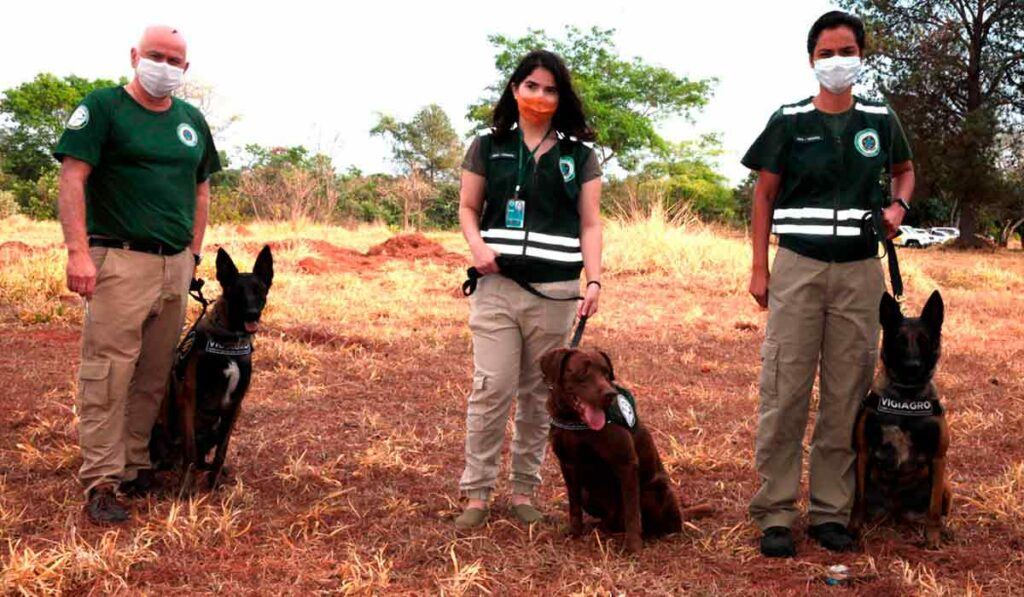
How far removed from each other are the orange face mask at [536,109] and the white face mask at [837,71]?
3.49 ft

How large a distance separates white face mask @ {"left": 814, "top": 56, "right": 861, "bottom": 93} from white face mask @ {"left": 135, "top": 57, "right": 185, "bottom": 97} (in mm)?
2682

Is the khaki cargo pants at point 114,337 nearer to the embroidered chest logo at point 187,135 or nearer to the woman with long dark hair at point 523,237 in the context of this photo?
the embroidered chest logo at point 187,135

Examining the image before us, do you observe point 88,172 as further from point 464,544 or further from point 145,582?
point 464,544

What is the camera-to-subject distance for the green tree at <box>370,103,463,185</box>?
40.2 metres

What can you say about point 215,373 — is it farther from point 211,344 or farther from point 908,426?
point 908,426

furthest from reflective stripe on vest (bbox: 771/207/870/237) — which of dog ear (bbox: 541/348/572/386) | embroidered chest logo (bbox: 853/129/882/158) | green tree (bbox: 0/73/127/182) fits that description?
green tree (bbox: 0/73/127/182)

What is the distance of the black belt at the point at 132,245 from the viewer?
147 inches

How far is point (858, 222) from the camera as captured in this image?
341 centimetres

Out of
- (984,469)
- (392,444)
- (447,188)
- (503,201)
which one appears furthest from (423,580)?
(447,188)

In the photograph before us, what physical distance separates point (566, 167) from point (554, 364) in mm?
894

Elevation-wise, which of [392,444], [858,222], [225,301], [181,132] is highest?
[181,132]

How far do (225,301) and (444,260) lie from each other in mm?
11471

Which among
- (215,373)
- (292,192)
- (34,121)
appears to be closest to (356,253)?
(292,192)

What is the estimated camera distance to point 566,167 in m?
3.67
